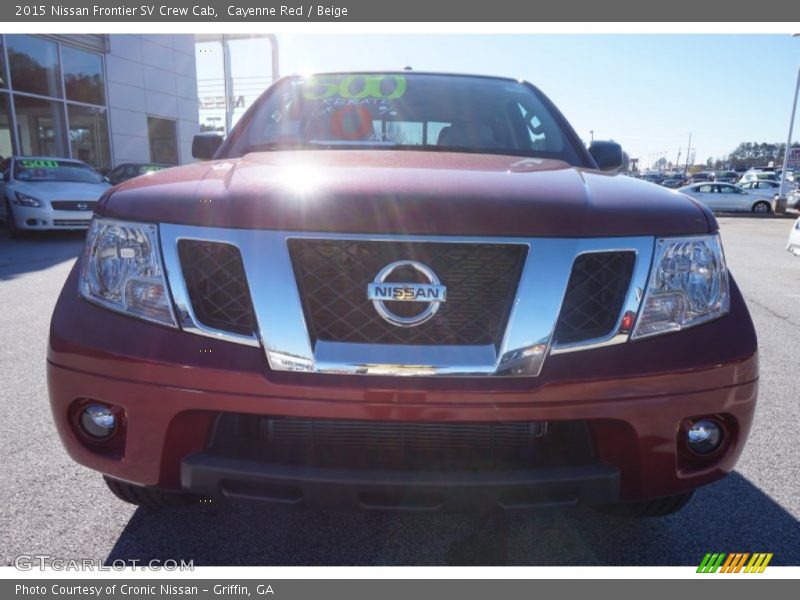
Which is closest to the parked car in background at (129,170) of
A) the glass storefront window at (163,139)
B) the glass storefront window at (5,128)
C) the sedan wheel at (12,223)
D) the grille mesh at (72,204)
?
the glass storefront window at (5,128)

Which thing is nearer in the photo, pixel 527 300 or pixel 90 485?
pixel 527 300

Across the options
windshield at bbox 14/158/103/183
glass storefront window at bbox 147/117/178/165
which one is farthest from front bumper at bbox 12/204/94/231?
glass storefront window at bbox 147/117/178/165

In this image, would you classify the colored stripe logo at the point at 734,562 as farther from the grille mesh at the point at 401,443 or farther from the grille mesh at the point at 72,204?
the grille mesh at the point at 72,204

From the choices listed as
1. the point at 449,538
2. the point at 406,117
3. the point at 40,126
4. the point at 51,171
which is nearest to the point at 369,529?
the point at 449,538

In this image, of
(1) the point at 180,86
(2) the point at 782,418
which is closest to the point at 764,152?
(1) the point at 180,86

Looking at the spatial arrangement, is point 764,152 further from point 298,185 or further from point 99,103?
point 298,185

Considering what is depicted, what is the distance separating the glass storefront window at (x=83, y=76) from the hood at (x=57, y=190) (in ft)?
31.4

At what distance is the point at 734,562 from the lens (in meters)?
1.83

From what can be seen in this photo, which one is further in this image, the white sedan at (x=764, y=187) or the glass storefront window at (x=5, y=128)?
the white sedan at (x=764, y=187)

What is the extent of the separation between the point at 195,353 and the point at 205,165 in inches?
33.8

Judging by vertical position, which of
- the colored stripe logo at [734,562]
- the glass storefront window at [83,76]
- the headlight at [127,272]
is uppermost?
the glass storefront window at [83,76]

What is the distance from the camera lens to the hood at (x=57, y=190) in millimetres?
9695

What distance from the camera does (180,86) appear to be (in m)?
22.8

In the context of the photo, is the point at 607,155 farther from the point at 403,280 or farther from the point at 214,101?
the point at 214,101
